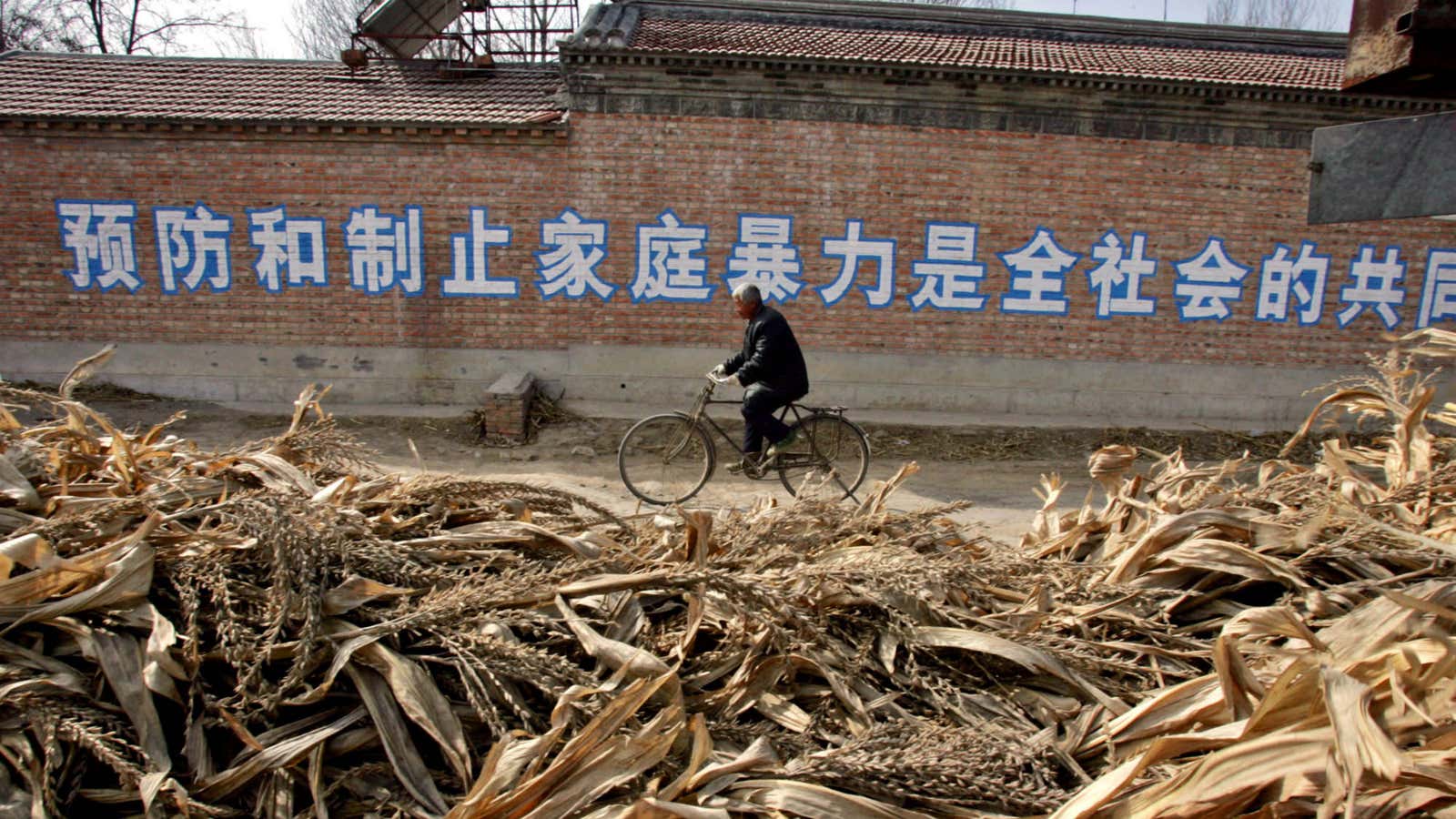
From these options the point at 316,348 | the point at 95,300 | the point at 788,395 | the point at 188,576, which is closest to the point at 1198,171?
the point at 788,395

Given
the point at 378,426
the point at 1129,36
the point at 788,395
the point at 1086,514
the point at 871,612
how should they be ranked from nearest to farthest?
1. the point at 871,612
2. the point at 1086,514
3. the point at 788,395
4. the point at 378,426
5. the point at 1129,36

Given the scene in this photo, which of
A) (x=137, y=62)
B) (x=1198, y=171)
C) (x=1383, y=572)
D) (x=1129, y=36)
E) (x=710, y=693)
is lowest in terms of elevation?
(x=710, y=693)

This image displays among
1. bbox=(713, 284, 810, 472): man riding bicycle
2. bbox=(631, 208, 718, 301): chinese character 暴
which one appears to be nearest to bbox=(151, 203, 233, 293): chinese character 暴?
bbox=(631, 208, 718, 301): chinese character 暴

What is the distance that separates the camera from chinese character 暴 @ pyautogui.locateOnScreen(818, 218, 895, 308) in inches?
389

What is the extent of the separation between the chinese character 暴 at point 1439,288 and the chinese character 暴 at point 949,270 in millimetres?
4973

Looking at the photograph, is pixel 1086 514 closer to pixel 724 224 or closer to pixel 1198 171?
pixel 724 224

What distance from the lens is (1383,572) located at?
2516mm

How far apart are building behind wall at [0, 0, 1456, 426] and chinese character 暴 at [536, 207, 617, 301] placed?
3 cm

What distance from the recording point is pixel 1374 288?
1023 cm

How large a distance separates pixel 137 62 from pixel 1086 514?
487 inches

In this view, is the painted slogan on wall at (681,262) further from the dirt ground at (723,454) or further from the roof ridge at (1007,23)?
the roof ridge at (1007,23)

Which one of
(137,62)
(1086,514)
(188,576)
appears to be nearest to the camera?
(188,576)

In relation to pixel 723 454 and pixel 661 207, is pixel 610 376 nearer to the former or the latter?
pixel 661 207

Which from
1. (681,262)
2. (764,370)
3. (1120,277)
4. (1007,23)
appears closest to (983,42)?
(1007,23)
